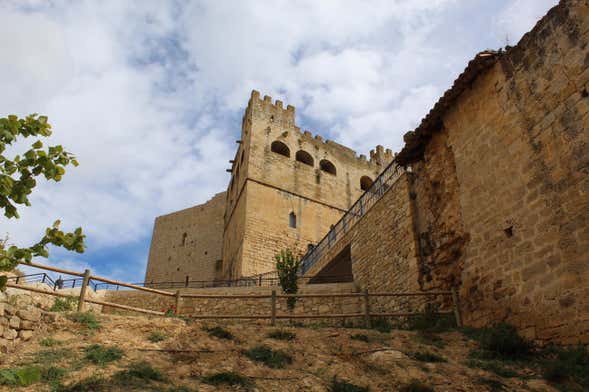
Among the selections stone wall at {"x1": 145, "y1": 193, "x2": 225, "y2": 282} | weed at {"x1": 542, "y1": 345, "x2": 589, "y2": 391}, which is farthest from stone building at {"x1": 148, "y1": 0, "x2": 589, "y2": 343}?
stone wall at {"x1": 145, "y1": 193, "x2": 225, "y2": 282}

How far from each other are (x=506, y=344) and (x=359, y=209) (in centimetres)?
885

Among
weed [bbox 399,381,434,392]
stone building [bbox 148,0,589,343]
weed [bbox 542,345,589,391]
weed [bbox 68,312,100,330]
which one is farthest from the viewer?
weed [bbox 68,312,100,330]

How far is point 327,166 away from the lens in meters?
31.1

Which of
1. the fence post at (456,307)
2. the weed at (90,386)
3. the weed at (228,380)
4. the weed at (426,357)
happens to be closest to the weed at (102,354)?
the weed at (90,386)

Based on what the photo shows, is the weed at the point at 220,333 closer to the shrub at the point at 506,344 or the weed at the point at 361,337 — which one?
the weed at the point at 361,337

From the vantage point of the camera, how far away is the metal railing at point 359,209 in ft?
45.5

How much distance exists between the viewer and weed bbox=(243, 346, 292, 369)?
7010 millimetres

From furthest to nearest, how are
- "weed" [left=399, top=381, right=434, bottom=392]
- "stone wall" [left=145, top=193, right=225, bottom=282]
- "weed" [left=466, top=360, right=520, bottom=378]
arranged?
"stone wall" [left=145, top=193, right=225, bottom=282] < "weed" [left=466, top=360, right=520, bottom=378] < "weed" [left=399, top=381, right=434, bottom=392]

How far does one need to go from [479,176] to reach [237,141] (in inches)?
889

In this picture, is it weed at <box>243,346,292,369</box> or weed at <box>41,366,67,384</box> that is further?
weed at <box>243,346,292,369</box>

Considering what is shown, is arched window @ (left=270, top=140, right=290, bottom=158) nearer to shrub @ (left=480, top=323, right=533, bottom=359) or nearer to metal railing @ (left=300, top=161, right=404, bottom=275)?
metal railing @ (left=300, top=161, right=404, bottom=275)

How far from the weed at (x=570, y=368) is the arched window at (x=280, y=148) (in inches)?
915

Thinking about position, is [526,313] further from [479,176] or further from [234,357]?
[234,357]

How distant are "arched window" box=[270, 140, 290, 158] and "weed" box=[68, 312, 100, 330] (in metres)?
21.5
